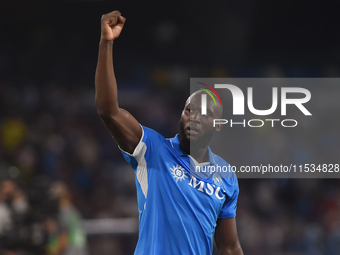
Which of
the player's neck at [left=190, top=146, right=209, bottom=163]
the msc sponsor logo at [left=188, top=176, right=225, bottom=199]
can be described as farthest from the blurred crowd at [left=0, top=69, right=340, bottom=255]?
the msc sponsor logo at [left=188, top=176, right=225, bottom=199]

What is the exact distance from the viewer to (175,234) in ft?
7.52

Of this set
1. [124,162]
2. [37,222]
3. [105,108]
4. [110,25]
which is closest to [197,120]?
[105,108]

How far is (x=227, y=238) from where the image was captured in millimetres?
2721

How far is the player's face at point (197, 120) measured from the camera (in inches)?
102

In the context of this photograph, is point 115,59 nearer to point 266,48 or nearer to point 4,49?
point 4,49

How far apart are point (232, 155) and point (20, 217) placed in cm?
414

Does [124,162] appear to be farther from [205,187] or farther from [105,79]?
[105,79]

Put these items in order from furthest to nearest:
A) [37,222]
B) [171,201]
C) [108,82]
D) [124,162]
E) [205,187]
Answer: [124,162] → [37,222] → [205,187] → [171,201] → [108,82]

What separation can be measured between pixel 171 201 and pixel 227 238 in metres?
0.65

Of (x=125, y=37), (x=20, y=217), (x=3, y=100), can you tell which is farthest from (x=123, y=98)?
(x=20, y=217)

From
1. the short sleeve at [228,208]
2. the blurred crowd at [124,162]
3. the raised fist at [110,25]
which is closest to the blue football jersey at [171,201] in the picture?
the short sleeve at [228,208]

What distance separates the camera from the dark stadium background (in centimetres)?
718

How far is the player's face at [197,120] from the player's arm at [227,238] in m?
0.60

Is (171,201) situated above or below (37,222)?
above
